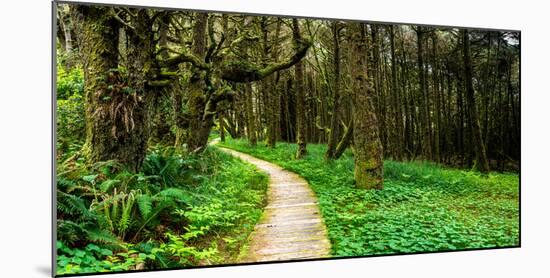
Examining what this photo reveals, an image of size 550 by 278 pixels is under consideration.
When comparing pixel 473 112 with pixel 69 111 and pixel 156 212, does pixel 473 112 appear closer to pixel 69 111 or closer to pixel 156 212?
pixel 156 212

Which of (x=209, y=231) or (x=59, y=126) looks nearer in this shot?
(x=59, y=126)

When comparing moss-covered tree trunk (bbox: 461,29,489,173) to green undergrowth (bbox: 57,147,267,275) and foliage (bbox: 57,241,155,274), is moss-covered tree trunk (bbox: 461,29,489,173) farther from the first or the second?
foliage (bbox: 57,241,155,274)

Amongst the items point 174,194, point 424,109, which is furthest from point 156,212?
point 424,109

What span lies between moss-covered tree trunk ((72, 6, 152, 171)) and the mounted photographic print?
0.01 metres

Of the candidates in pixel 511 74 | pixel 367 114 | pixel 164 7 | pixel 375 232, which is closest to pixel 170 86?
pixel 164 7

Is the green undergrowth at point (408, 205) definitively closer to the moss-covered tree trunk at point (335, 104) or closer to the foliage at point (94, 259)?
the moss-covered tree trunk at point (335, 104)

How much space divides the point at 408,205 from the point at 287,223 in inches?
53.7

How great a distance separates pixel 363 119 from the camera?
643 cm

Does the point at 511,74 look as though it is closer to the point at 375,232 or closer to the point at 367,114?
the point at 367,114

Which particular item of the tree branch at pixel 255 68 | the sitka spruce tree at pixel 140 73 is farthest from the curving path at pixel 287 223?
the tree branch at pixel 255 68

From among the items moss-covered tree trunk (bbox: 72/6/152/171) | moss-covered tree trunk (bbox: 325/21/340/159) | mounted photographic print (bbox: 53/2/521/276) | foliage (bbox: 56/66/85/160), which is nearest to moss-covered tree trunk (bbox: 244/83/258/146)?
mounted photographic print (bbox: 53/2/521/276)

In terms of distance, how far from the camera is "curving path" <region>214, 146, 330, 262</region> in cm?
585
